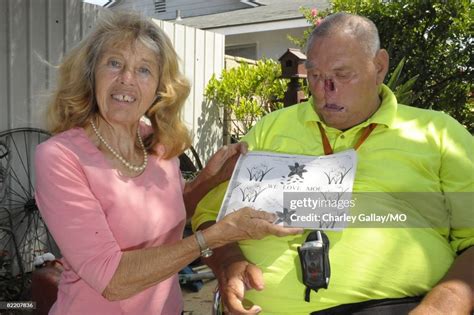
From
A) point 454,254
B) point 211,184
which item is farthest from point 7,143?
point 454,254

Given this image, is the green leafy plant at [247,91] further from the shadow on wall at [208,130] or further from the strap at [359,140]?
the strap at [359,140]

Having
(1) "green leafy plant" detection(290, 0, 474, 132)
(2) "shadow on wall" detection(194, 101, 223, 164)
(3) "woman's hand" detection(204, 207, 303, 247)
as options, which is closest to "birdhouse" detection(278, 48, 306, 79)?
(1) "green leafy plant" detection(290, 0, 474, 132)

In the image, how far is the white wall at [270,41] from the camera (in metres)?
11.1

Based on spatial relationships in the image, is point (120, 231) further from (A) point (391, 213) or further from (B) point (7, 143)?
(B) point (7, 143)

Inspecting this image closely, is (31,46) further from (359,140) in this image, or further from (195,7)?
(195,7)

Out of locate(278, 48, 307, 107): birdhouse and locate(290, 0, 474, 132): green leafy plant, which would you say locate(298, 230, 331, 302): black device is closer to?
locate(278, 48, 307, 107): birdhouse

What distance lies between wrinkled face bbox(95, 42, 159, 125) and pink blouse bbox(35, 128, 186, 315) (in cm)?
14

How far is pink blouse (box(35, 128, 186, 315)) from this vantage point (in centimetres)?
153

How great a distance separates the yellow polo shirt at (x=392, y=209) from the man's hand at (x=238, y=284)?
90 mm

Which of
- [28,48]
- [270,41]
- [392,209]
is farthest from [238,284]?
[270,41]

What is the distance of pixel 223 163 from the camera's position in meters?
2.09

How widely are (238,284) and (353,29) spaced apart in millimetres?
1097

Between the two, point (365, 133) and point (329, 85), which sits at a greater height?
point (329, 85)

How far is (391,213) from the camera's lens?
74.1 inches
